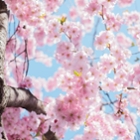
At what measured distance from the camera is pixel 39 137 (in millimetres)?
3311

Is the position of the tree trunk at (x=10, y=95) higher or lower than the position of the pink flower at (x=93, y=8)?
lower

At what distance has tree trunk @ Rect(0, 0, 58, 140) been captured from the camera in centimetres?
213

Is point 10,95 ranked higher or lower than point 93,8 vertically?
lower

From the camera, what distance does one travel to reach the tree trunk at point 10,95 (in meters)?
2.13

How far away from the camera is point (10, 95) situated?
2.45 m

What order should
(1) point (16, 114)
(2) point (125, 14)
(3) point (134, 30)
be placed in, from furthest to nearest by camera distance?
(2) point (125, 14) < (3) point (134, 30) < (1) point (16, 114)

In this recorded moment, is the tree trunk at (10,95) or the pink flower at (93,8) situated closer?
the tree trunk at (10,95)

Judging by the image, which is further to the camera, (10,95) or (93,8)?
(93,8)

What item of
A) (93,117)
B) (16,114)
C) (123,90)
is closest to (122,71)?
(123,90)

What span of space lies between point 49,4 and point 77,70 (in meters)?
1.89

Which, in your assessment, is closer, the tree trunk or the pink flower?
the tree trunk

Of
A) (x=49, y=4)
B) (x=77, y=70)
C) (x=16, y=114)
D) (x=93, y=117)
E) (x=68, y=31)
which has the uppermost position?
(x=49, y=4)

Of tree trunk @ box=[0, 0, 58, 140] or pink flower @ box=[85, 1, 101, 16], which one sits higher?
pink flower @ box=[85, 1, 101, 16]

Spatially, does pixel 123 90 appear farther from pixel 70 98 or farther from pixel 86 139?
pixel 70 98
